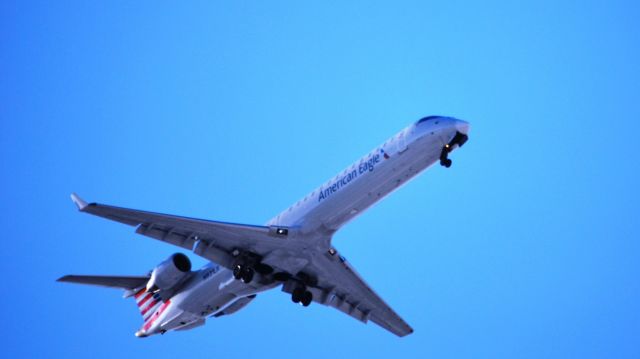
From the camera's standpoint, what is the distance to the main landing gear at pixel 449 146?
1122 inches

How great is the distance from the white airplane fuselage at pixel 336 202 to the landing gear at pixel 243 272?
2.63 ft

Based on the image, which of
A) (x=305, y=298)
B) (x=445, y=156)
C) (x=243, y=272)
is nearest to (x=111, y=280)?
(x=243, y=272)

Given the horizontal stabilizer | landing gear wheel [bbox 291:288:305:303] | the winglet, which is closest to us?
the winglet

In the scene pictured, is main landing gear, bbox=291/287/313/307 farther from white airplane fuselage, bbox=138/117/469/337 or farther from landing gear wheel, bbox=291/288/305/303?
white airplane fuselage, bbox=138/117/469/337

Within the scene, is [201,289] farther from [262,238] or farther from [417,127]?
[417,127]

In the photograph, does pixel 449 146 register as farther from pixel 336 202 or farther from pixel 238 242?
pixel 238 242

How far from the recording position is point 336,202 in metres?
30.0

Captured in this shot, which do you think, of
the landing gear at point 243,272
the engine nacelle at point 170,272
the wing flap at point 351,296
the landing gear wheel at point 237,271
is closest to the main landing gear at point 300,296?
the wing flap at point 351,296

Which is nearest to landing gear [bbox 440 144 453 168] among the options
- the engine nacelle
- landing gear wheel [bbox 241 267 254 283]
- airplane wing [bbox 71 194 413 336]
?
airplane wing [bbox 71 194 413 336]

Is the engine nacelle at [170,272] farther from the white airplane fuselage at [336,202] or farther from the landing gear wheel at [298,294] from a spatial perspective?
the landing gear wheel at [298,294]

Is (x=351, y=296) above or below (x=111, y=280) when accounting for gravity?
above

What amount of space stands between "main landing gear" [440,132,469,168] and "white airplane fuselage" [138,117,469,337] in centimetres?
10

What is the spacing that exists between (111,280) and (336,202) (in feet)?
33.6

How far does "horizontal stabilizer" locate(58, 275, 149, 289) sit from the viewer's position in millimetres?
32281
